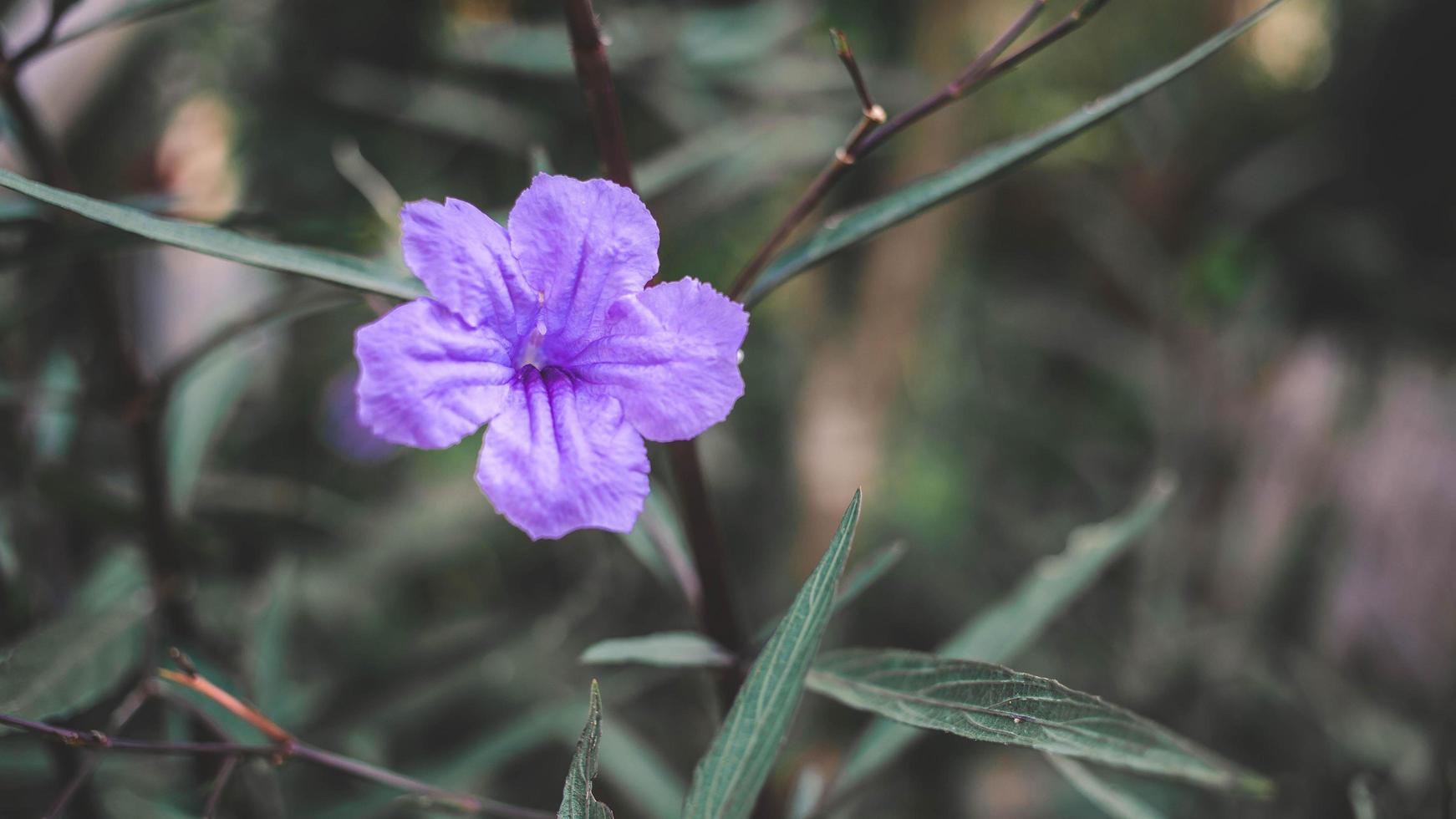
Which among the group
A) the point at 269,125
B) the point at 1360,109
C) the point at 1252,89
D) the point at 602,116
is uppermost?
the point at 1252,89

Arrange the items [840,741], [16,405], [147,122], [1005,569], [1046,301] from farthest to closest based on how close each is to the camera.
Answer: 1. [1046,301]
2. [1005,569]
3. [840,741]
4. [147,122]
5. [16,405]

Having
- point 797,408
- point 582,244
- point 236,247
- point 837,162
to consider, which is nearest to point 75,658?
point 236,247

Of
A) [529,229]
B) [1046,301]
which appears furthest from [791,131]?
[1046,301]

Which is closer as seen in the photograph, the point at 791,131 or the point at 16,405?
the point at 16,405

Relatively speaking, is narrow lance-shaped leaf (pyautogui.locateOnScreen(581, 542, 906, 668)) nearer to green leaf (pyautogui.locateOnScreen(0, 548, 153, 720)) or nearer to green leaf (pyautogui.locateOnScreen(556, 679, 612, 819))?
green leaf (pyautogui.locateOnScreen(556, 679, 612, 819))

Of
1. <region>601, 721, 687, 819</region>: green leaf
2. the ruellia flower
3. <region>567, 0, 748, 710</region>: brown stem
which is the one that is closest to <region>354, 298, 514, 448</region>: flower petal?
the ruellia flower

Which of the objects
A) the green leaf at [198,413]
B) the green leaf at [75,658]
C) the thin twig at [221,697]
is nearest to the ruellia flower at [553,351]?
the thin twig at [221,697]

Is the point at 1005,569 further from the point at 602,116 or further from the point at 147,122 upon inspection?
the point at 147,122

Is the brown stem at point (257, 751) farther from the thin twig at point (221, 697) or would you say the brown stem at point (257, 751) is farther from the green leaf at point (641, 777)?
the green leaf at point (641, 777)
